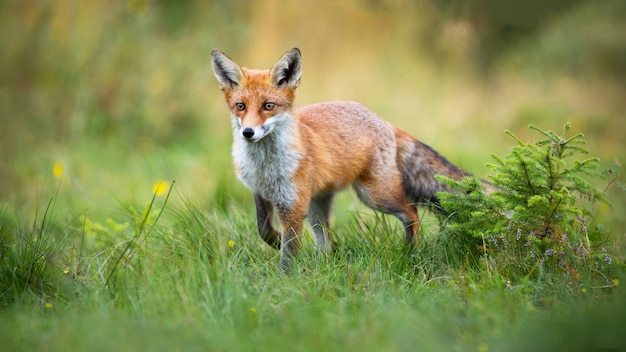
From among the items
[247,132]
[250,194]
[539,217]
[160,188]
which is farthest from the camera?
[250,194]

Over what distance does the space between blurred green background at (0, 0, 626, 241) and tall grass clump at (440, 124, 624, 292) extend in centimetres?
366

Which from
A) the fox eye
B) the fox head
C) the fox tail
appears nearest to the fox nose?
the fox head

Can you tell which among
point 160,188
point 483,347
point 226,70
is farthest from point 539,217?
point 160,188

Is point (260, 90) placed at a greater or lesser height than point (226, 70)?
lesser

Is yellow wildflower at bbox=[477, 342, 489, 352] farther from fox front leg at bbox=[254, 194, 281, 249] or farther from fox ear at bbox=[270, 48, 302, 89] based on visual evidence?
fox ear at bbox=[270, 48, 302, 89]

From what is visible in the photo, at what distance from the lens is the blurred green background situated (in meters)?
9.01

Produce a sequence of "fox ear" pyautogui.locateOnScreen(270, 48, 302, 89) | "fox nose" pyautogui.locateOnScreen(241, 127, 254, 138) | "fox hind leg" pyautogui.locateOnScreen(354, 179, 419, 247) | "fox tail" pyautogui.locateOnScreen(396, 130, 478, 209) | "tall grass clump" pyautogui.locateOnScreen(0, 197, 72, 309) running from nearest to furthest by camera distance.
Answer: "tall grass clump" pyautogui.locateOnScreen(0, 197, 72, 309), "fox nose" pyautogui.locateOnScreen(241, 127, 254, 138), "fox ear" pyautogui.locateOnScreen(270, 48, 302, 89), "fox hind leg" pyautogui.locateOnScreen(354, 179, 419, 247), "fox tail" pyautogui.locateOnScreen(396, 130, 478, 209)

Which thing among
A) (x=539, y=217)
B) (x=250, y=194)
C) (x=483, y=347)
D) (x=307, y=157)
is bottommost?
(x=483, y=347)

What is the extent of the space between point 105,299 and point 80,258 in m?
0.96

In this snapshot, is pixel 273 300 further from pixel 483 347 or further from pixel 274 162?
pixel 274 162

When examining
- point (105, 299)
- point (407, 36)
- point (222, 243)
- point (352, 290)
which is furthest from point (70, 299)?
point (407, 36)

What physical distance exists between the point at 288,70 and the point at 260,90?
0.30m

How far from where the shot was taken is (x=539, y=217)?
4.35 m

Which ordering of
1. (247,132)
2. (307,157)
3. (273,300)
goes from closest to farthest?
(273,300) < (247,132) < (307,157)
